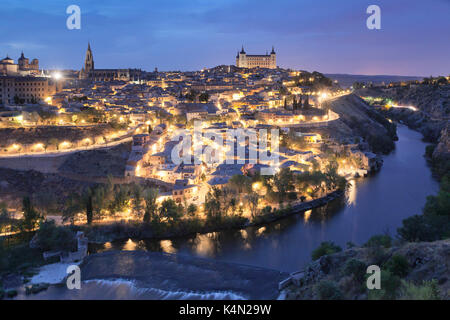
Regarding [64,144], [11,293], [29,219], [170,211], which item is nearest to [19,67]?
[64,144]

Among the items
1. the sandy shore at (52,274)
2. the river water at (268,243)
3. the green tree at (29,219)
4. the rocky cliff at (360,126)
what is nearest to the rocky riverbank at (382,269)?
the river water at (268,243)

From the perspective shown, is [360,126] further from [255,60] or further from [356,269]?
[255,60]

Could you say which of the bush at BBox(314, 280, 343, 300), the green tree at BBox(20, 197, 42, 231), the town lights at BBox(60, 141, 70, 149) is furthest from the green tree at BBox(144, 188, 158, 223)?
the bush at BBox(314, 280, 343, 300)

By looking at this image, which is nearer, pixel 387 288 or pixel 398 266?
Result: pixel 387 288

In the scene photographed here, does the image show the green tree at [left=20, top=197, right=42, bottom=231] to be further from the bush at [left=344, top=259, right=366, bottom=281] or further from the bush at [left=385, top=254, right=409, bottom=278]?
the bush at [left=385, top=254, right=409, bottom=278]

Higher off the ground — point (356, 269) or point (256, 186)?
point (356, 269)

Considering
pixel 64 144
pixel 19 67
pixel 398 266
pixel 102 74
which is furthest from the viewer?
pixel 102 74

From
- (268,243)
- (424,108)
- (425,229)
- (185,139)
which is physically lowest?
(268,243)

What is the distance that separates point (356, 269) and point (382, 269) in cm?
32

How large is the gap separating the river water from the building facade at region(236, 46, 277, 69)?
31385 mm

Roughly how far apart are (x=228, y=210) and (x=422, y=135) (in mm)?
21472

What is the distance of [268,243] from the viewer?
9.21m

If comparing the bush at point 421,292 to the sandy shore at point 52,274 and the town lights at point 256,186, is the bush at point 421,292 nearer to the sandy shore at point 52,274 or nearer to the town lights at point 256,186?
the sandy shore at point 52,274

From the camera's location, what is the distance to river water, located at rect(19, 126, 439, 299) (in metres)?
6.80
